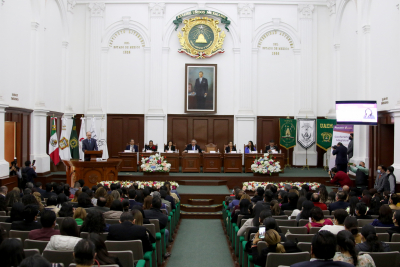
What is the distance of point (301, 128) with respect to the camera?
15.9m

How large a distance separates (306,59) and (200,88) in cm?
474

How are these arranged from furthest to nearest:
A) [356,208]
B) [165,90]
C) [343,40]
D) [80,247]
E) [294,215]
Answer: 1. [165,90]
2. [343,40]
3. [294,215]
4. [356,208]
5. [80,247]

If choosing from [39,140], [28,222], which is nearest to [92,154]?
[39,140]

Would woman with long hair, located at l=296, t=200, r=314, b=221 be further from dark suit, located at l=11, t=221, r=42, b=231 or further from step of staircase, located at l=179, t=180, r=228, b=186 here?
step of staircase, located at l=179, t=180, r=228, b=186

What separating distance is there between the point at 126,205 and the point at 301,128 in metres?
11.6

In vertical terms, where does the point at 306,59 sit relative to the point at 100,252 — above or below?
above

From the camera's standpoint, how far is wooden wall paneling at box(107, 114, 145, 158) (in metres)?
16.4

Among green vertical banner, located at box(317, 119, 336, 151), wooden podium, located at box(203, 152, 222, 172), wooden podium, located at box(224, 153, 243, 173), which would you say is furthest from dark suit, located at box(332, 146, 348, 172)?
wooden podium, located at box(203, 152, 222, 172)

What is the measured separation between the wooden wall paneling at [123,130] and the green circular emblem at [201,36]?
392cm

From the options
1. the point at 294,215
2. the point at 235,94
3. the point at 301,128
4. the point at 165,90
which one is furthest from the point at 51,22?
the point at 294,215

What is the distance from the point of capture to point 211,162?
13977 mm

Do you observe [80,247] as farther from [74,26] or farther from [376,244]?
[74,26]

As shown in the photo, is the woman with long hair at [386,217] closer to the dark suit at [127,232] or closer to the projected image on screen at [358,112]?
the dark suit at [127,232]

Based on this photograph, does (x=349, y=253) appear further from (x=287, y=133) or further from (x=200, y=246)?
(x=287, y=133)
